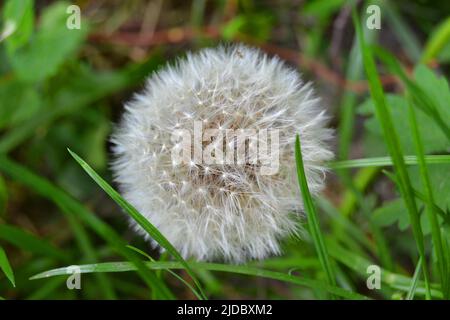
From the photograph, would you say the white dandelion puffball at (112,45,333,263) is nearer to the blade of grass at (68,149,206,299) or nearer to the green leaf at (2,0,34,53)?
the blade of grass at (68,149,206,299)

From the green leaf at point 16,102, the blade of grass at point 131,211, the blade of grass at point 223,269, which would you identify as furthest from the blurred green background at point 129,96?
the blade of grass at point 131,211

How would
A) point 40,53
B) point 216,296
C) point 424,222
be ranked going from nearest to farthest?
point 424,222 < point 40,53 < point 216,296

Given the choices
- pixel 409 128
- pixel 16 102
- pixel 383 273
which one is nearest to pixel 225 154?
pixel 409 128

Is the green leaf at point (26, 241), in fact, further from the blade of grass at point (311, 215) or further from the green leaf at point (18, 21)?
the blade of grass at point (311, 215)
